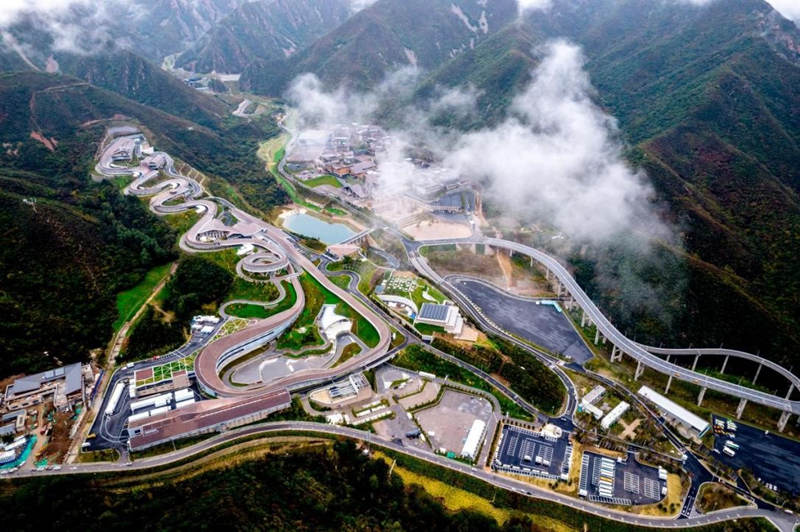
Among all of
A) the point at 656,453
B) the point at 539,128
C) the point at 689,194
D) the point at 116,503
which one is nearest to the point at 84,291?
the point at 116,503

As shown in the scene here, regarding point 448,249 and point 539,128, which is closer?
point 448,249

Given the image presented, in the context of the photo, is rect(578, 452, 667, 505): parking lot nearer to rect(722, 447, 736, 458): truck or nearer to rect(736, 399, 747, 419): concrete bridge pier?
rect(722, 447, 736, 458): truck

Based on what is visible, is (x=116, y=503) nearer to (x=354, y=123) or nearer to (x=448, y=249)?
(x=448, y=249)

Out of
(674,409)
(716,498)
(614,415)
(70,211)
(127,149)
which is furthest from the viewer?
(127,149)

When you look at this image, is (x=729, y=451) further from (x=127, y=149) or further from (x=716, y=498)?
(x=127, y=149)

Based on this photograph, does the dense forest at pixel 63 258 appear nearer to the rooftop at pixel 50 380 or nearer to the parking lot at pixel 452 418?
the rooftop at pixel 50 380

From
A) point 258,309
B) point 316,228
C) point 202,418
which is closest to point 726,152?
point 316,228

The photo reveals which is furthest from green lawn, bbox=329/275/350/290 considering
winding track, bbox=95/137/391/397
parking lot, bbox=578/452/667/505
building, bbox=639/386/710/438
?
building, bbox=639/386/710/438
